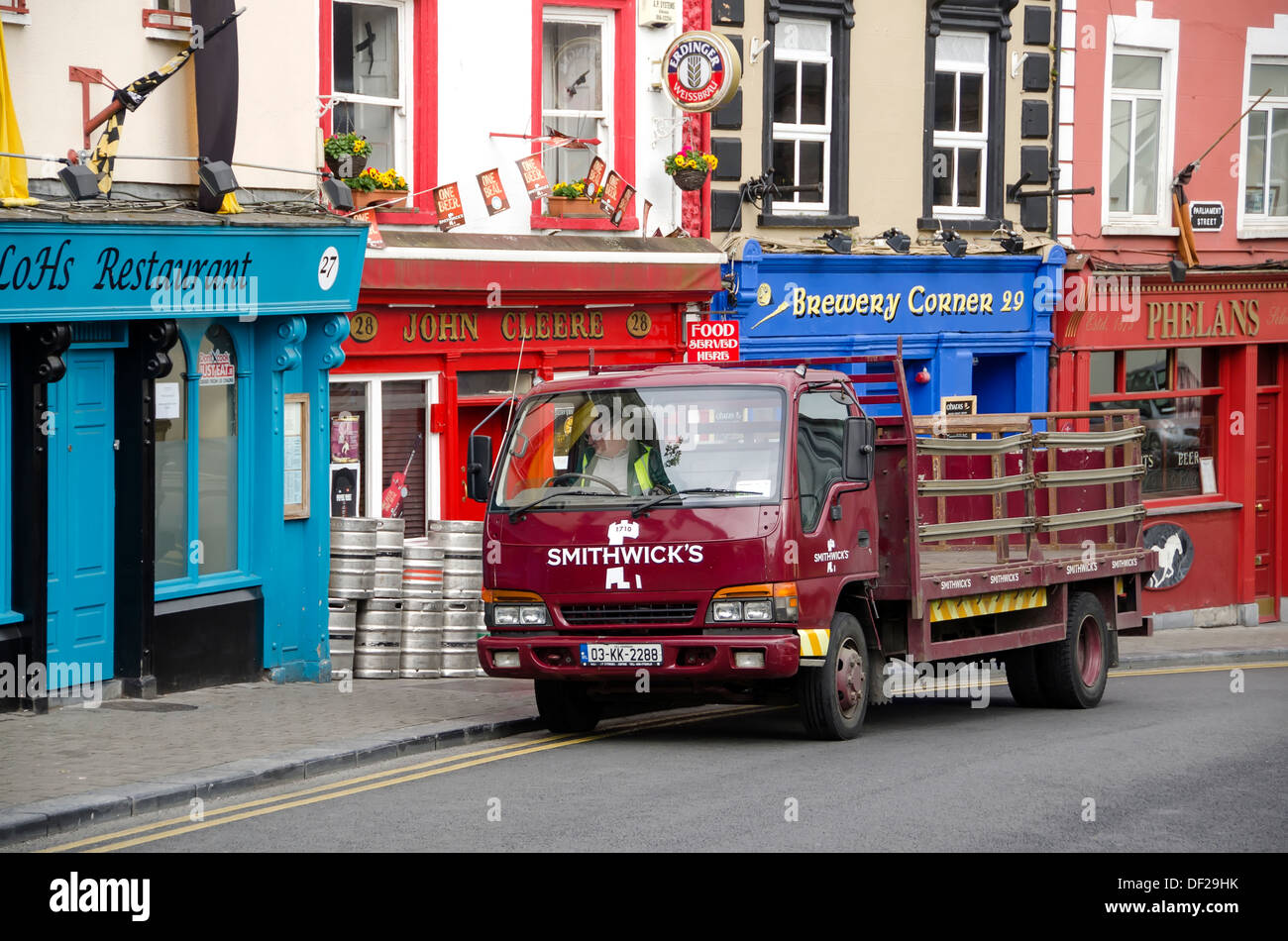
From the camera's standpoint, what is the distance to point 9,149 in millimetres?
11922

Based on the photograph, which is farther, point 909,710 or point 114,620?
point 909,710

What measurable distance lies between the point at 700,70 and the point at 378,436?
4.92m

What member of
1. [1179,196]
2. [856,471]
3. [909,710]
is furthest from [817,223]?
[856,471]

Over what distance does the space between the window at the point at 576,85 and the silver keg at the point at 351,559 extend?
4.85 metres

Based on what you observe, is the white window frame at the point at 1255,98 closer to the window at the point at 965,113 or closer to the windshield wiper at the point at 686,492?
the window at the point at 965,113

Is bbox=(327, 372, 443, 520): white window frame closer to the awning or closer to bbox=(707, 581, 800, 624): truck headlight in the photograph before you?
the awning

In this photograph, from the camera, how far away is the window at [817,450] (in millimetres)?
11430

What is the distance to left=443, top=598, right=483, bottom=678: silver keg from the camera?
15508 millimetres

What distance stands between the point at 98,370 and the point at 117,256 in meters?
0.98

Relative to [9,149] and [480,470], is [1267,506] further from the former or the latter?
[9,149]

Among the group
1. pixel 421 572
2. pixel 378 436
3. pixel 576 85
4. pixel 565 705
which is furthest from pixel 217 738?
pixel 576 85

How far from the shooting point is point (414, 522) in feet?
57.2

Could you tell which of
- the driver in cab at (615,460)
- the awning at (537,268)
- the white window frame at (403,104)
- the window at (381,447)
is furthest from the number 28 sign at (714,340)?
the driver in cab at (615,460)

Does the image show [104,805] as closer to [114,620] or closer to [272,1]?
[114,620]
